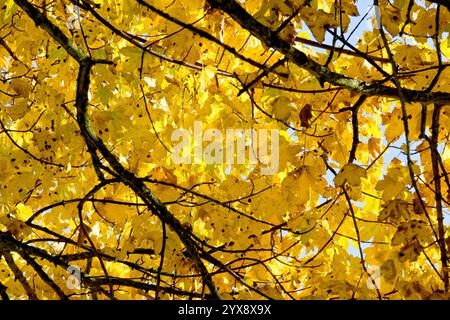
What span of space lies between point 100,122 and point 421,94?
160cm

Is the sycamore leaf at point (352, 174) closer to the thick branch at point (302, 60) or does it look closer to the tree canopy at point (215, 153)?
the tree canopy at point (215, 153)

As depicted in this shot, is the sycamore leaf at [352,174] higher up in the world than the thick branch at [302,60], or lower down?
lower down

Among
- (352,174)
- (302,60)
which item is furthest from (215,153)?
(302,60)

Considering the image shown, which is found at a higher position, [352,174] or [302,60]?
[302,60]

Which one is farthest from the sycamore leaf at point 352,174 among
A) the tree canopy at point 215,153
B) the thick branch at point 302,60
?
the thick branch at point 302,60

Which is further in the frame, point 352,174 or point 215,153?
point 215,153

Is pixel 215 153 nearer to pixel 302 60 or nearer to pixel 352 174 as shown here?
pixel 352 174

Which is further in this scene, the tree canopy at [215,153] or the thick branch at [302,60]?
the tree canopy at [215,153]

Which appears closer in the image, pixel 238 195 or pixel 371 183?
pixel 238 195

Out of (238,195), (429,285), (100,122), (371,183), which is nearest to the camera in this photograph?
(429,285)

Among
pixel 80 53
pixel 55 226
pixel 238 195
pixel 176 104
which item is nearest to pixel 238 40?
pixel 176 104

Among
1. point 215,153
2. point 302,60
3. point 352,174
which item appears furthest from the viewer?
point 215,153

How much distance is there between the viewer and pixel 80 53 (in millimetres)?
2602
